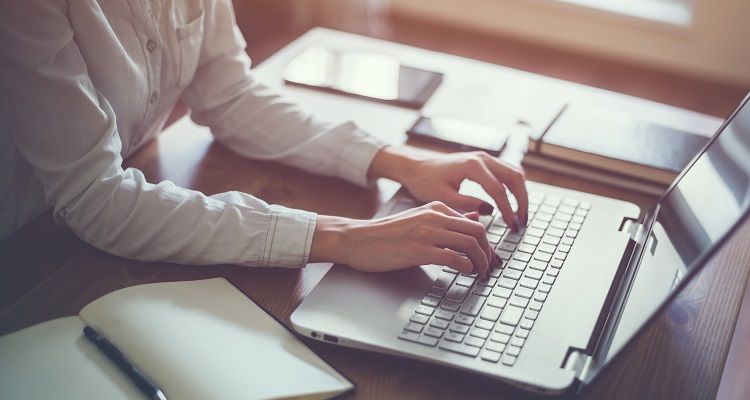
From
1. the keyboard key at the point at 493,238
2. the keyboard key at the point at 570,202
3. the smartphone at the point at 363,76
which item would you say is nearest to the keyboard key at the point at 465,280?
the keyboard key at the point at 493,238

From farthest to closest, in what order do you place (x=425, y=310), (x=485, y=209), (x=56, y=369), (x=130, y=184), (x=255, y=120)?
(x=255, y=120)
(x=485, y=209)
(x=130, y=184)
(x=425, y=310)
(x=56, y=369)

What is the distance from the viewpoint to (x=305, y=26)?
3.50 metres

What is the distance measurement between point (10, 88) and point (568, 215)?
2.31 feet

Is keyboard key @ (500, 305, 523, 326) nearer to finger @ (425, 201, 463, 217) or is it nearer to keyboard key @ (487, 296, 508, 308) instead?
keyboard key @ (487, 296, 508, 308)

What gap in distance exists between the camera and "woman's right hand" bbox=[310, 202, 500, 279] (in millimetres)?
935

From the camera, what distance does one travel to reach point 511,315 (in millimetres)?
889

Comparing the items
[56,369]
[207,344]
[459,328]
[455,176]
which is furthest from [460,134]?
[56,369]

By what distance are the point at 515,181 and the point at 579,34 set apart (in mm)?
2423

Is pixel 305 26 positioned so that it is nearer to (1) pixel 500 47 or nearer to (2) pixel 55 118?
(1) pixel 500 47

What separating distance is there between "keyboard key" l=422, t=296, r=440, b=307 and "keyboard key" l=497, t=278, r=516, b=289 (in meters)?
0.09

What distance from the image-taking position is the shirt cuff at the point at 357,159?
117 centimetres

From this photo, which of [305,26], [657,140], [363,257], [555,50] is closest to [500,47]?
[555,50]

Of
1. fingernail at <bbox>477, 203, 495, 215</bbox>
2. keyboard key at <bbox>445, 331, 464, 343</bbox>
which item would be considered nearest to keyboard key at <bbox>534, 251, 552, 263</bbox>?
fingernail at <bbox>477, 203, 495, 215</bbox>

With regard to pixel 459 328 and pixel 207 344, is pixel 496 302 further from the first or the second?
pixel 207 344
